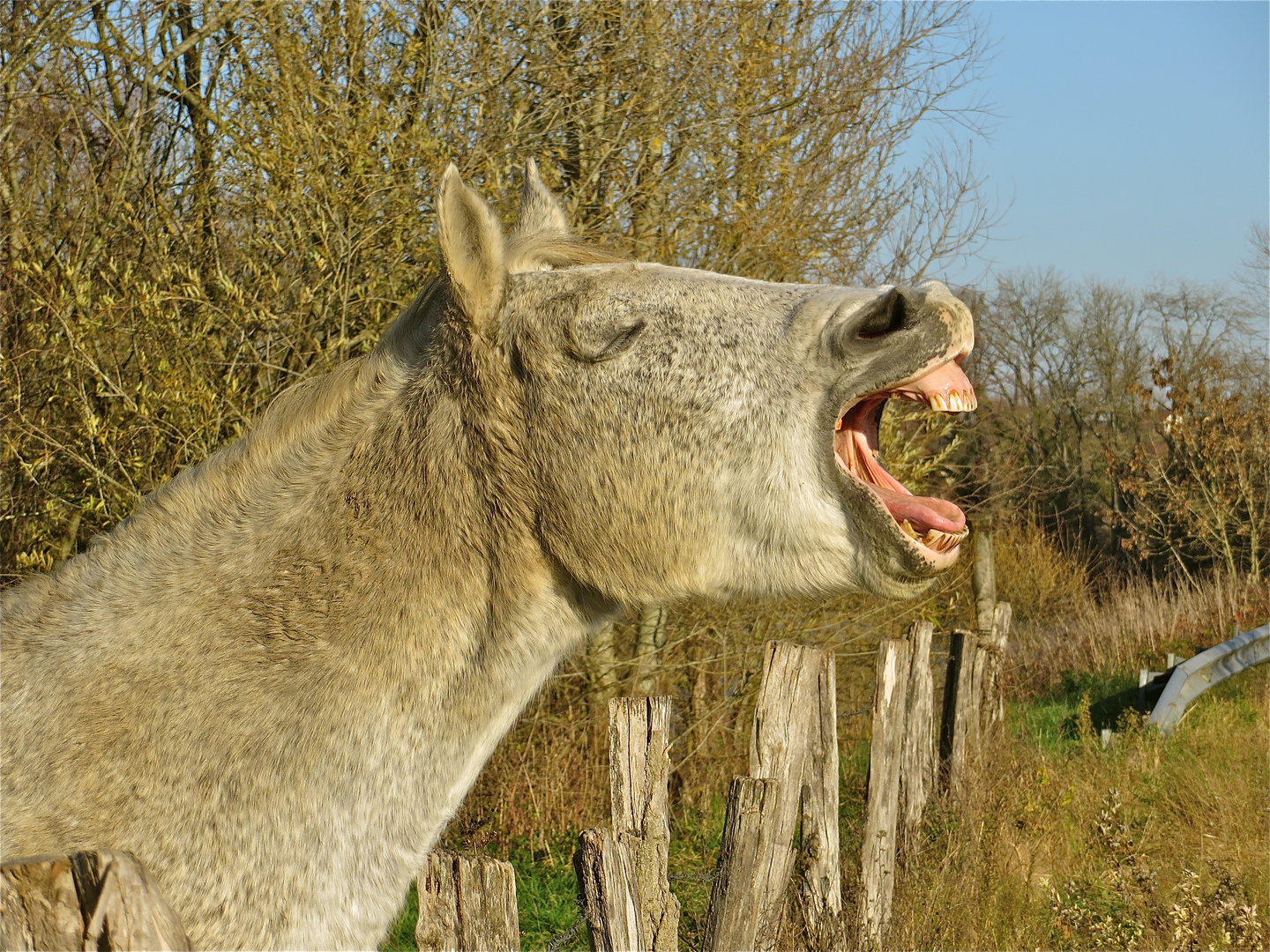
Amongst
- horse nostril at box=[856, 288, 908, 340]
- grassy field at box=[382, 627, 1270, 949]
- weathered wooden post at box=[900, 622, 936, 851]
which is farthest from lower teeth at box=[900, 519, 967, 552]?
weathered wooden post at box=[900, 622, 936, 851]

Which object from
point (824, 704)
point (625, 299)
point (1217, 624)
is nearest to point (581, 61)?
point (824, 704)

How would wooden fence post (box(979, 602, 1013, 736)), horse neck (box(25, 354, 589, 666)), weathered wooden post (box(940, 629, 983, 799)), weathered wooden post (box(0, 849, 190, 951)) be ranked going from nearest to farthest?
weathered wooden post (box(0, 849, 190, 951)) < horse neck (box(25, 354, 589, 666)) < weathered wooden post (box(940, 629, 983, 799)) < wooden fence post (box(979, 602, 1013, 736))

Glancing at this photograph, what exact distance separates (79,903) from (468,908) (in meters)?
0.87

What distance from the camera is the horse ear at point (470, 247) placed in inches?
84.1

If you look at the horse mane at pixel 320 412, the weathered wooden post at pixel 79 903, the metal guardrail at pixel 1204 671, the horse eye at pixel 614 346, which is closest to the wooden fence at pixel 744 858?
the weathered wooden post at pixel 79 903

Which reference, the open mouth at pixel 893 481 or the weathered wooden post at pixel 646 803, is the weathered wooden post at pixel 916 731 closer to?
the weathered wooden post at pixel 646 803

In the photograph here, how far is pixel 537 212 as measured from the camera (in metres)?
2.77

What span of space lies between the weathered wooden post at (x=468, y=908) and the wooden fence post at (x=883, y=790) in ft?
11.1

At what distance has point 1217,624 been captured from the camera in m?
14.3

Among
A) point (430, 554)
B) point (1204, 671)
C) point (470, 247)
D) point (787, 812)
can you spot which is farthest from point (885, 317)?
point (1204, 671)

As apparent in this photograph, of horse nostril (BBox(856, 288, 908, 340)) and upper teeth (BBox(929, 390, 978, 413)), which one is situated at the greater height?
horse nostril (BBox(856, 288, 908, 340))

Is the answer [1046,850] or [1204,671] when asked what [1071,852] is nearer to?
[1046,850]

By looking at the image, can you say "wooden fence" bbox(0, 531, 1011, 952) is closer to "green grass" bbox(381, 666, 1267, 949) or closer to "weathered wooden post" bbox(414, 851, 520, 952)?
"weathered wooden post" bbox(414, 851, 520, 952)

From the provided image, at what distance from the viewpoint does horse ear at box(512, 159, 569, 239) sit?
2.71 metres
